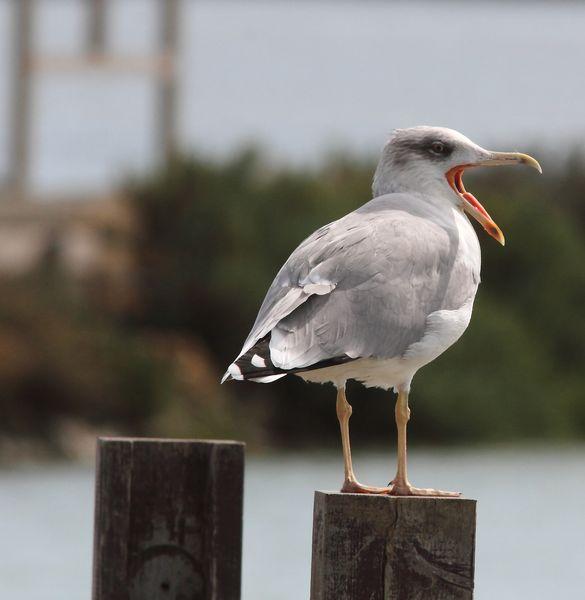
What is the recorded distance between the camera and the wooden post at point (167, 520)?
4.58m

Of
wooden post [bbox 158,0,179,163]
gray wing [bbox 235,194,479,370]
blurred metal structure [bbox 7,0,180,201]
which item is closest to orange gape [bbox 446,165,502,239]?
gray wing [bbox 235,194,479,370]

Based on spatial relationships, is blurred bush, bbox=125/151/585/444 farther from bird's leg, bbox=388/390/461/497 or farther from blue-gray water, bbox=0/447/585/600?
bird's leg, bbox=388/390/461/497

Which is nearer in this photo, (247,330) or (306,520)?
(306,520)

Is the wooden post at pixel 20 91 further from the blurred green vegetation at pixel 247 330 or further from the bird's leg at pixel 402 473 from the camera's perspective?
the bird's leg at pixel 402 473

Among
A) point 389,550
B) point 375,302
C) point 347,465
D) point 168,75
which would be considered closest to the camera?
point 389,550

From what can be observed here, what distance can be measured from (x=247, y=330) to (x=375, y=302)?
15652 millimetres

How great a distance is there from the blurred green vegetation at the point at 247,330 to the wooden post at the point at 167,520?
13.3 metres

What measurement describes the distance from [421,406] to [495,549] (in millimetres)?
A: 7294

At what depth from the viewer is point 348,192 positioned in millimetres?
24375

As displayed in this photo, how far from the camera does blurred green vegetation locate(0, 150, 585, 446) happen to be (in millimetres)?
18594

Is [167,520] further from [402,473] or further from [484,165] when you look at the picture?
[484,165]

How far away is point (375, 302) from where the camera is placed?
16.1 feet

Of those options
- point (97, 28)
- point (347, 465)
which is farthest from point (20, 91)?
point (347, 465)

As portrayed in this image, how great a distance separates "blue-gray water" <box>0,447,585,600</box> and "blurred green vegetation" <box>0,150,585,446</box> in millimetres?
720
